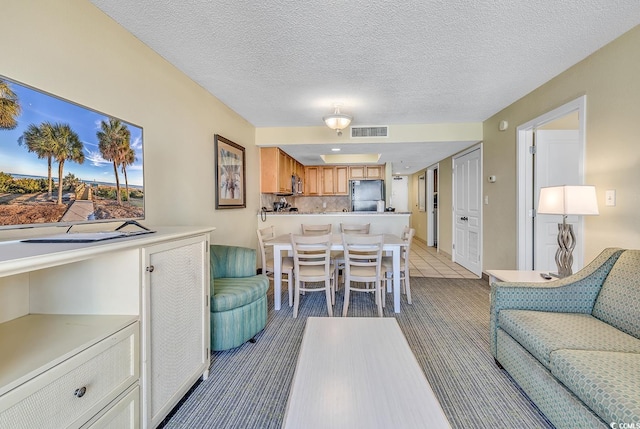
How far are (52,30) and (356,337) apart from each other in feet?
7.92

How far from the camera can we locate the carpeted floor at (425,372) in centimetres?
161

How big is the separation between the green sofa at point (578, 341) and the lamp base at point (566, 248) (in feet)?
1.27

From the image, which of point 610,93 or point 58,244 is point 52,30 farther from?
point 610,93

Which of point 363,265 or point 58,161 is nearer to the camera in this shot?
point 58,161

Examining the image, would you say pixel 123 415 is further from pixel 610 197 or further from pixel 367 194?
pixel 367 194

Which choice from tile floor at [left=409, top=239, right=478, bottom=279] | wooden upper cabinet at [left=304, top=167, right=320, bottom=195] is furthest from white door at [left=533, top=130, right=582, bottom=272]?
wooden upper cabinet at [left=304, top=167, right=320, bottom=195]

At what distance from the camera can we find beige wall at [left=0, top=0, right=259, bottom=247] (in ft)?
4.69

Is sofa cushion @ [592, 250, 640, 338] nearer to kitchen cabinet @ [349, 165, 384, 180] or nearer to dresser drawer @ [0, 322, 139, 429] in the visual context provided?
dresser drawer @ [0, 322, 139, 429]

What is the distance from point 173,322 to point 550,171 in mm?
4073

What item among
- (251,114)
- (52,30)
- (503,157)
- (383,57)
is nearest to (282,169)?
(251,114)

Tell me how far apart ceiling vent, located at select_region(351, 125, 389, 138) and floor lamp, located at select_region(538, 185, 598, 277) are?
8.15 feet

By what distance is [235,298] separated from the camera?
2254 millimetres

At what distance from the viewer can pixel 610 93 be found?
88.2 inches

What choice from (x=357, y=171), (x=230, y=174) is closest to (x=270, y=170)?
(x=230, y=174)
